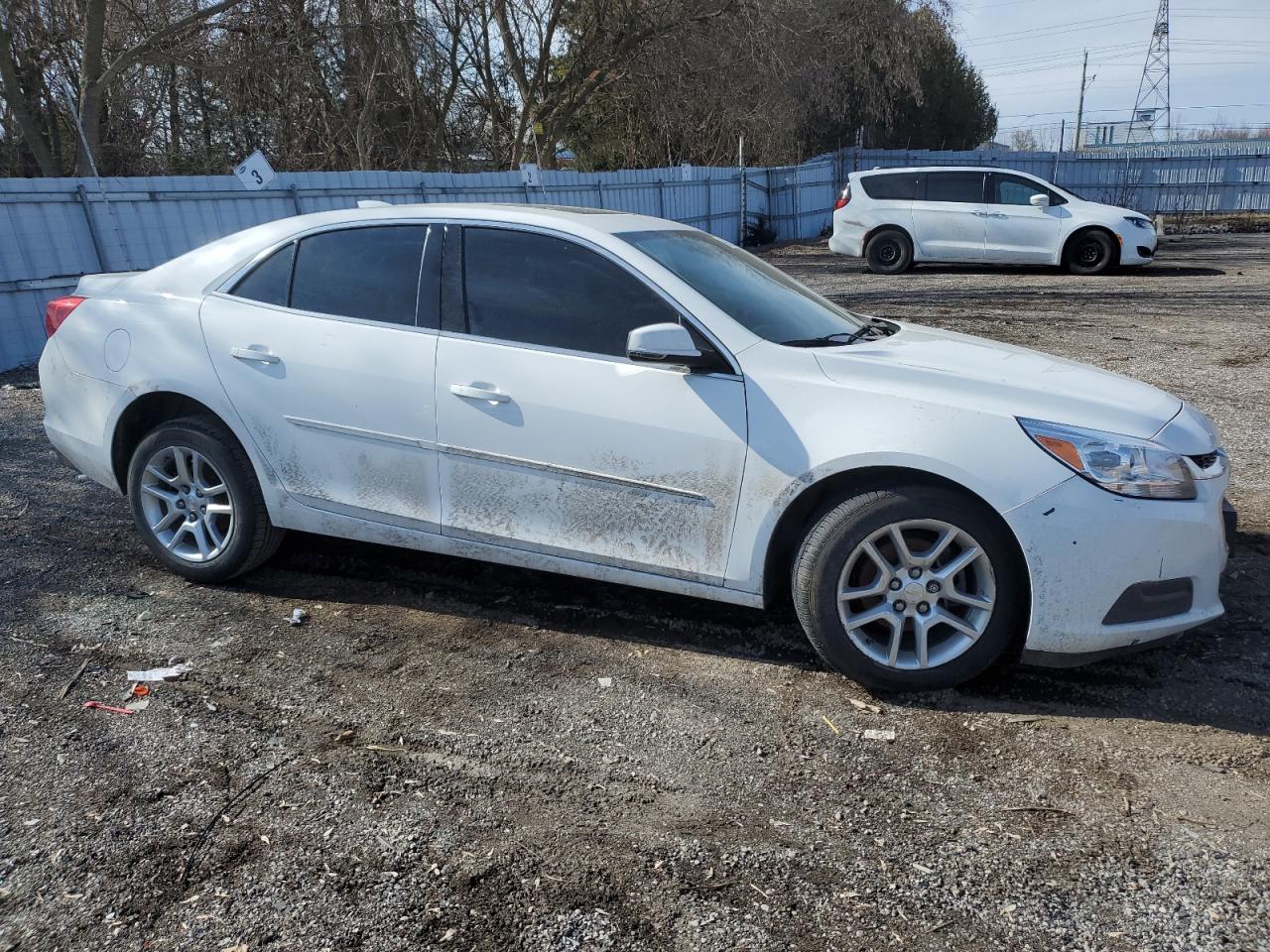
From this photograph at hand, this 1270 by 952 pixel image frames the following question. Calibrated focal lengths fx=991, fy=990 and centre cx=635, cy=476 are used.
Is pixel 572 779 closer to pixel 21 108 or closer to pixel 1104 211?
pixel 1104 211

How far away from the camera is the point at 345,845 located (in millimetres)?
2646

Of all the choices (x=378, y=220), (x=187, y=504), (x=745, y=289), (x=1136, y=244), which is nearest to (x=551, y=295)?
(x=745, y=289)

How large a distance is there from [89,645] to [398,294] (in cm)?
184

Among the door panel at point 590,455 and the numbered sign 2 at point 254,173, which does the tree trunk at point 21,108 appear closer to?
the numbered sign 2 at point 254,173

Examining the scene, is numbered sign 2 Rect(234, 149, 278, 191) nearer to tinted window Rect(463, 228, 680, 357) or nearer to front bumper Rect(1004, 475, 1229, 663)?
tinted window Rect(463, 228, 680, 357)

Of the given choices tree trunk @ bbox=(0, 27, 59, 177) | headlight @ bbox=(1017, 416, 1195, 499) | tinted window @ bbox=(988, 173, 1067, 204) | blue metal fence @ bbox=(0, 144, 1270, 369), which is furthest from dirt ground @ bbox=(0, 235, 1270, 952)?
tree trunk @ bbox=(0, 27, 59, 177)

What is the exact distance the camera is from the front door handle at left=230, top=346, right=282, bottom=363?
407cm

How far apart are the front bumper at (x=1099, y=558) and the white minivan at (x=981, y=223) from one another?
13533 millimetres

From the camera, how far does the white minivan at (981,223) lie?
50.2 ft

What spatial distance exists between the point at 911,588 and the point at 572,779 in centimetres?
128

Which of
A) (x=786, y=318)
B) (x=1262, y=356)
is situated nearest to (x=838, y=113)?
(x=1262, y=356)

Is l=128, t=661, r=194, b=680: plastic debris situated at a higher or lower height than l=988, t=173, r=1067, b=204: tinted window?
lower

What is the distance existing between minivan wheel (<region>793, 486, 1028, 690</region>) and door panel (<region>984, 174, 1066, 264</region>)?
542 inches

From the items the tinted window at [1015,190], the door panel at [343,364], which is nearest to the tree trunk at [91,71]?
the door panel at [343,364]
